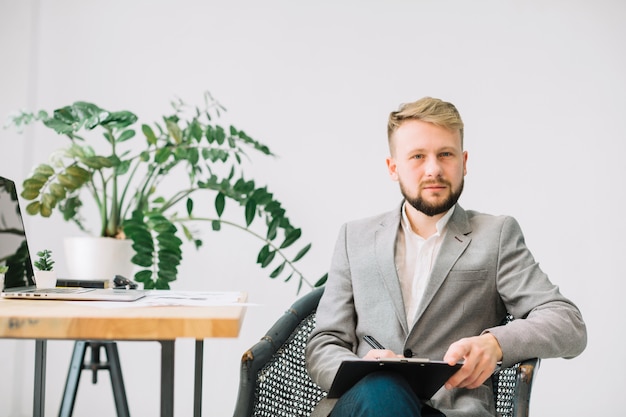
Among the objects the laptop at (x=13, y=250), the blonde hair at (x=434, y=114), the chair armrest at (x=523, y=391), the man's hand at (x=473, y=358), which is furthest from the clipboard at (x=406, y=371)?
the blonde hair at (x=434, y=114)

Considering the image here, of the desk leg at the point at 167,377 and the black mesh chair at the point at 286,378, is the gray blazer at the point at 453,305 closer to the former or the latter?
the black mesh chair at the point at 286,378

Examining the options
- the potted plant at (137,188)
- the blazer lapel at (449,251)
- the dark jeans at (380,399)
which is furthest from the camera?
the potted plant at (137,188)

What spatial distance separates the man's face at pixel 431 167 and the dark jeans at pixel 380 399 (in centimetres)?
50

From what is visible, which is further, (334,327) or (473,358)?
(334,327)

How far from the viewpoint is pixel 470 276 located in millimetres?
1569

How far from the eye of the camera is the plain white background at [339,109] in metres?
3.06

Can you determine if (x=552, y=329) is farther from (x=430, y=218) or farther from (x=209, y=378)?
(x=209, y=378)

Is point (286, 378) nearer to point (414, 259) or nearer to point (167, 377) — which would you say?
point (414, 259)

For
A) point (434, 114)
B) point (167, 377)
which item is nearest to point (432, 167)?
point (434, 114)

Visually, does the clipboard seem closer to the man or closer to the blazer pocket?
the man

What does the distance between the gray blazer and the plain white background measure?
1430mm

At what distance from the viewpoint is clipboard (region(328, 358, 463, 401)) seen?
1213mm

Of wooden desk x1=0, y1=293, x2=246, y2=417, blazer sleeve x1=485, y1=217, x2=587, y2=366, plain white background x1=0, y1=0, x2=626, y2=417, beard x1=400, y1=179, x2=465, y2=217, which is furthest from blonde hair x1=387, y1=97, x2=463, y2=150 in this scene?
plain white background x1=0, y1=0, x2=626, y2=417

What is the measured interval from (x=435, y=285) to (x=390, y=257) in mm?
130
